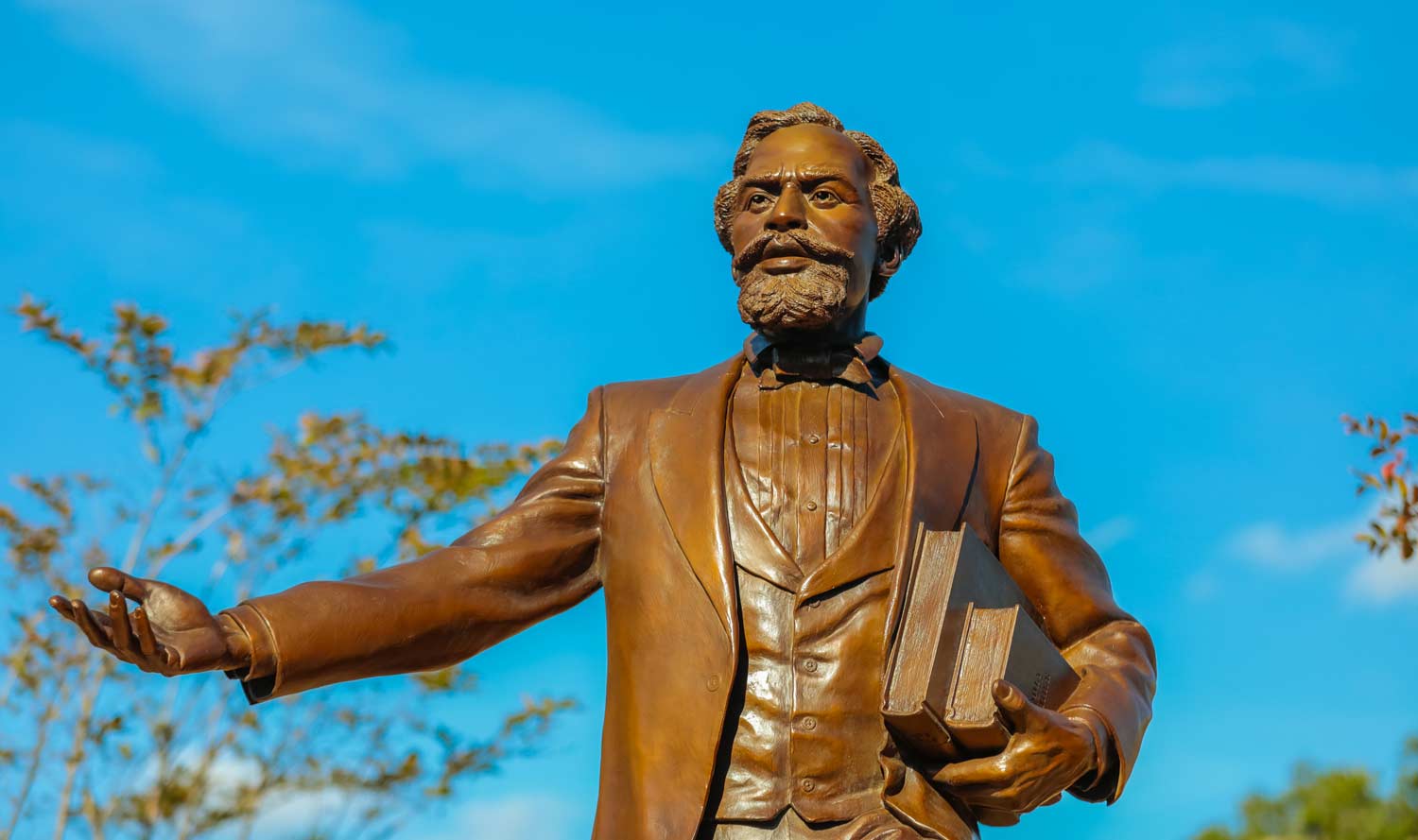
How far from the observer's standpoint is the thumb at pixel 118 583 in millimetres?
4438

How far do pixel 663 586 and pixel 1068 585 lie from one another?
1142mm

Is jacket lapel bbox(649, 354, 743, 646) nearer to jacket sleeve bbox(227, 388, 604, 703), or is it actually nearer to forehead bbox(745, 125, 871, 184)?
jacket sleeve bbox(227, 388, 604, 703)

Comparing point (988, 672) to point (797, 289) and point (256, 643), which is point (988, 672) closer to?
point (797, 289)

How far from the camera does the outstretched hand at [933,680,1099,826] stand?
4648 mm

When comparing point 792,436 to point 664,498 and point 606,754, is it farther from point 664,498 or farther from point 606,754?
point 606,754

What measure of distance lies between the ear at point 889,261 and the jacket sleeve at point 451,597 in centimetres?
91

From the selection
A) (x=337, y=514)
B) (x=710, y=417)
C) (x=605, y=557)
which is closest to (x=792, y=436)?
(x=710, y=417)

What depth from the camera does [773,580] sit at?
502cm

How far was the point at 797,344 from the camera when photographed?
550cm

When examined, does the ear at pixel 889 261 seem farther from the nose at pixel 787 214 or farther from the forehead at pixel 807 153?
the nose at pixel 787 214

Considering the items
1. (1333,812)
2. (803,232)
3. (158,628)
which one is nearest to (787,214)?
(803,232)

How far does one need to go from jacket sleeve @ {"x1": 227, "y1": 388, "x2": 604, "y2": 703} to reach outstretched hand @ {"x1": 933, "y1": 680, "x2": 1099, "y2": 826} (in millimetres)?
1252

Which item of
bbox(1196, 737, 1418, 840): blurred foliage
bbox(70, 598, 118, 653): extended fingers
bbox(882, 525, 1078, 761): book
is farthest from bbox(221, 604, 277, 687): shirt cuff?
bbox(1196, 737, 1418, 840): blurred foliage

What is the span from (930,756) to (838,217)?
1498 millimetres
